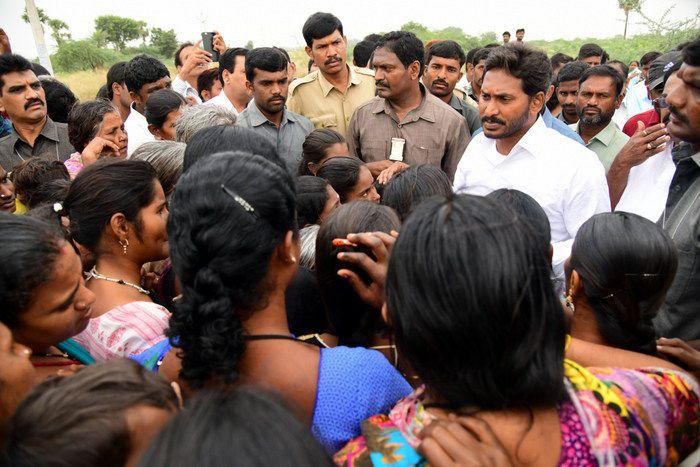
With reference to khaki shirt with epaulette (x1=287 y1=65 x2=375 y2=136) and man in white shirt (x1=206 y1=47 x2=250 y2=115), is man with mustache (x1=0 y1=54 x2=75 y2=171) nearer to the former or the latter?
man in white shirt (x1=206 y1=47 x2=250 y2=115)

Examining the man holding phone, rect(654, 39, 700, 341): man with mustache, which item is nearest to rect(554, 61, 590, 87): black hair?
rect(654, 39, 700, 341): man with mustache

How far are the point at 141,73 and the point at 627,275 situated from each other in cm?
498

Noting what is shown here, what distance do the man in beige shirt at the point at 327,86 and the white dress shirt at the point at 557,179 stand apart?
2.04 m

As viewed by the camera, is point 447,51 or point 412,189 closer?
point 412,189

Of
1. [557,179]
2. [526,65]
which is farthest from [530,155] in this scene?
[526,65]

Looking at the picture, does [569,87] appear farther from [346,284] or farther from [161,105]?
[346,284]

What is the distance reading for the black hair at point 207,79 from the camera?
636 cm

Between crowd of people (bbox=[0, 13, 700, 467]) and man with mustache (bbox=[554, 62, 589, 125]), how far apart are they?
2.43 meters

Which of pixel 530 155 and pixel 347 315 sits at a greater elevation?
pixel 530 155

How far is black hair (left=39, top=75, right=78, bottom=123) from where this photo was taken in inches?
221

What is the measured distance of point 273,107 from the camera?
4.34m

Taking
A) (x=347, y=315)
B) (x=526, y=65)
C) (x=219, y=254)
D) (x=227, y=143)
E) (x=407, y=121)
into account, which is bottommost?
(x=347, y=315)

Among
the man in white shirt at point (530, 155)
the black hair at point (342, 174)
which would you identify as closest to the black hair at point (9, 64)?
the black hair at point (342, 174)

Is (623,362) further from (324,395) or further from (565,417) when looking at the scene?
(324,395)
